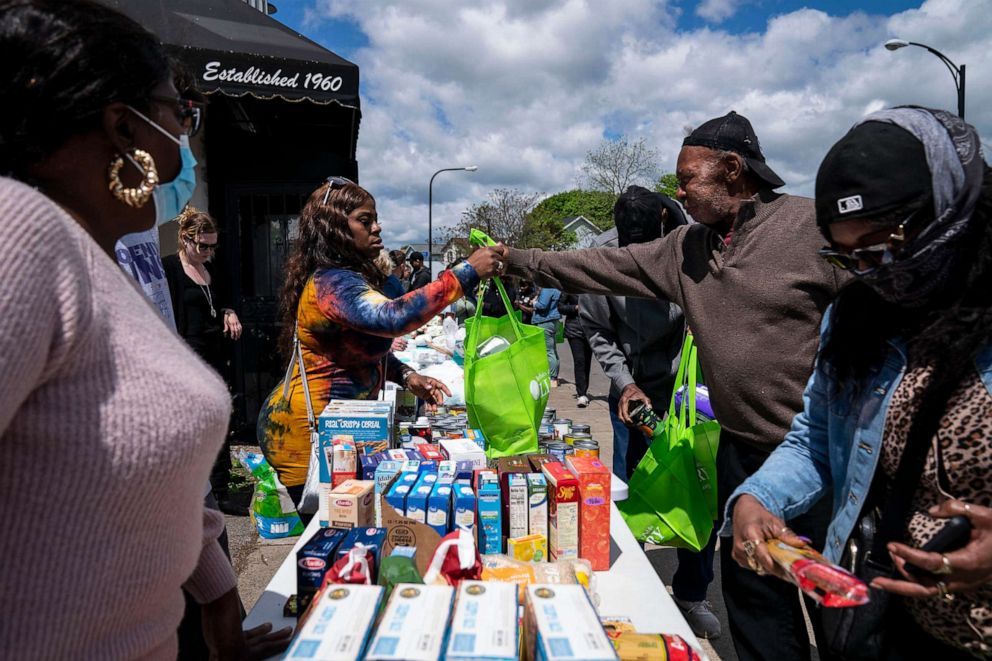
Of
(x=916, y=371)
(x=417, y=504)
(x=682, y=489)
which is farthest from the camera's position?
(x=682, y=489)

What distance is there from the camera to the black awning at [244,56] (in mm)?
4699

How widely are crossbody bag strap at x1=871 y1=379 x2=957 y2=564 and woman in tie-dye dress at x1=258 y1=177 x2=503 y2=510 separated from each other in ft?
5.17

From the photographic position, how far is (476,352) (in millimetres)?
2609

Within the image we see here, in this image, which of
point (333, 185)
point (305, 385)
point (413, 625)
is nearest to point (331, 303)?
point (305, 385)

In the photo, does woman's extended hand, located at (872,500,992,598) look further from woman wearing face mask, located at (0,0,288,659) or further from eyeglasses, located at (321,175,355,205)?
eyeglasses, located at (321,175,355,205)

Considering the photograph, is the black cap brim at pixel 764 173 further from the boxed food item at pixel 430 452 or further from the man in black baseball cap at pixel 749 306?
the boxed food item at pixel 430 452

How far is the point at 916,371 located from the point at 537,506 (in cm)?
102

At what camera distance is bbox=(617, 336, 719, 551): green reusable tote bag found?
2.65m

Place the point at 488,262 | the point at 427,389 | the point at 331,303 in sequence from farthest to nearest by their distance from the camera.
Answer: the point at 427,389, the point at 488,262, the point at 331,303

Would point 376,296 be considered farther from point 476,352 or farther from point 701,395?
point 701,395

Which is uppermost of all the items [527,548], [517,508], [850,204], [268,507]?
[850,204]

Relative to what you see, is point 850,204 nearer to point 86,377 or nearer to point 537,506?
point 537,506

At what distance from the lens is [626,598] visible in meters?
1.76

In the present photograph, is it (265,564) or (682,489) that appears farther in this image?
(265,564)
